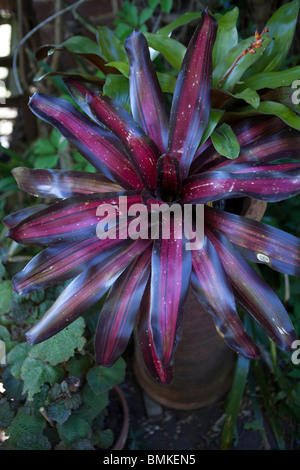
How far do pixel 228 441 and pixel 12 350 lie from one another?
66 cm

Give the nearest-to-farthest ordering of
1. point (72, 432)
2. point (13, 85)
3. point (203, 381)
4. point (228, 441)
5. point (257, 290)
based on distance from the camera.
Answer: point (257, 290), point (72, 432), point (228, 441), point (203, 381), point (13, 85)

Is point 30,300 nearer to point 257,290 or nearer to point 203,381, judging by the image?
point 257,290

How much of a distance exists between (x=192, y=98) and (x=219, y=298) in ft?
1.25

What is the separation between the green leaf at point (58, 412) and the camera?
93 centimetres

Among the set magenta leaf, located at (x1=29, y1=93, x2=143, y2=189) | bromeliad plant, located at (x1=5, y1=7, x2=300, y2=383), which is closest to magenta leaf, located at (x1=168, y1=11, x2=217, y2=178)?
bromeliad plant, located at (x1=5, y1=7, x2=300, y2=383)

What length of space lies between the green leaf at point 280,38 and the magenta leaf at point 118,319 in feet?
1.82

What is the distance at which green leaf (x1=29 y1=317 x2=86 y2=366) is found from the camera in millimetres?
939

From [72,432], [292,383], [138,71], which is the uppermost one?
[138,71]

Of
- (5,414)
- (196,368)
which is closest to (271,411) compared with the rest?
(196,368)

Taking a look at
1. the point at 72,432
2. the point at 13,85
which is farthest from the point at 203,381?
the point at 13,85

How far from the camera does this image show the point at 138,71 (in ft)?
2.85

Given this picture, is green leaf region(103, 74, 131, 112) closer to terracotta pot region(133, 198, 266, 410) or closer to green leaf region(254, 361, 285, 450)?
terracotta pot region(133, 198, 266, 410)

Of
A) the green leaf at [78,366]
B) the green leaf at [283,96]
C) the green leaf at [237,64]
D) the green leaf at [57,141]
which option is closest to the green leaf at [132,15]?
the green leaf at [57,141]

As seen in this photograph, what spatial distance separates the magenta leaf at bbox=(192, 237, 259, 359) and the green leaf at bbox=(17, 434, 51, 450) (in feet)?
1.55
